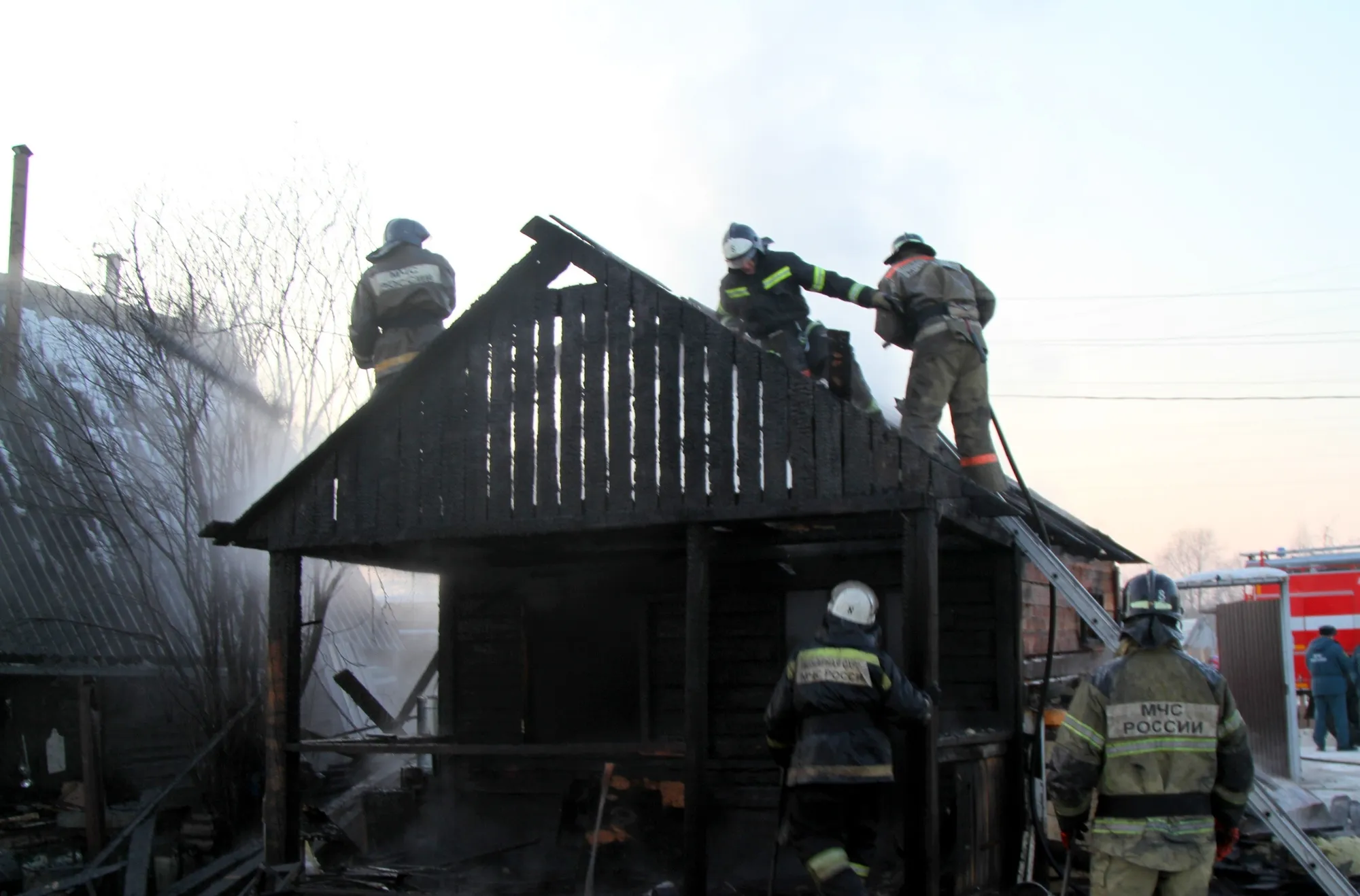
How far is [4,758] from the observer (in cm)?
1415

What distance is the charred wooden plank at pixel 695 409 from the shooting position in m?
7.80

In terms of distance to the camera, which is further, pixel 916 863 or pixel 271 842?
pixel 271 842

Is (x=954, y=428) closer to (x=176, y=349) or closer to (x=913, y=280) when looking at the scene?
(x=913, y=280)

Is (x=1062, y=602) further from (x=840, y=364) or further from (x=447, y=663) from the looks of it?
(x=447, y=663)

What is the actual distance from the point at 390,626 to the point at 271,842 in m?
13.5

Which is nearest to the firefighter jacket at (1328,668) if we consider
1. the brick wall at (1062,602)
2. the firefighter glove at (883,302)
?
the brick wall at (1062,602)

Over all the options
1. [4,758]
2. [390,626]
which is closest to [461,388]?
[4,758]

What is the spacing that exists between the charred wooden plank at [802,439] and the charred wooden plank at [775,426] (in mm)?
42

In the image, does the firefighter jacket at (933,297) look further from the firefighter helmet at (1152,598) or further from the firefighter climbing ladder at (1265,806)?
the firefighter helmet at (1152,598)

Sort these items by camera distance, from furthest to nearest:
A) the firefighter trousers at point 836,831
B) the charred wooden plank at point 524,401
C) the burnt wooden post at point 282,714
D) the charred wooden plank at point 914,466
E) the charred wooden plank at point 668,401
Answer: the burnt wooden post at point 282,714
the charred wooden plank at point 524,401
the charred wooden plank at point 668,401
the charred wooden plank at point 914,466
the firefighter trousers at point 836,831

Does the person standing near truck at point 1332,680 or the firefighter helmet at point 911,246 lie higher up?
the firefighter helmet at point 911,246

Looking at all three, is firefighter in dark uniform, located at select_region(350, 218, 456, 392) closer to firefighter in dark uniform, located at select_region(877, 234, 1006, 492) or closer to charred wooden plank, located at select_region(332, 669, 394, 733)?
firefighter in dark uniform, located at select_region(877, 234, 1006, 492)

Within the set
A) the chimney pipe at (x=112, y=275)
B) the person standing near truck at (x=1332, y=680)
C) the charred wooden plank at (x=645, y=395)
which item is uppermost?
the chimney pipe at (x=112, y=275)

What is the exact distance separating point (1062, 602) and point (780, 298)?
441cm
